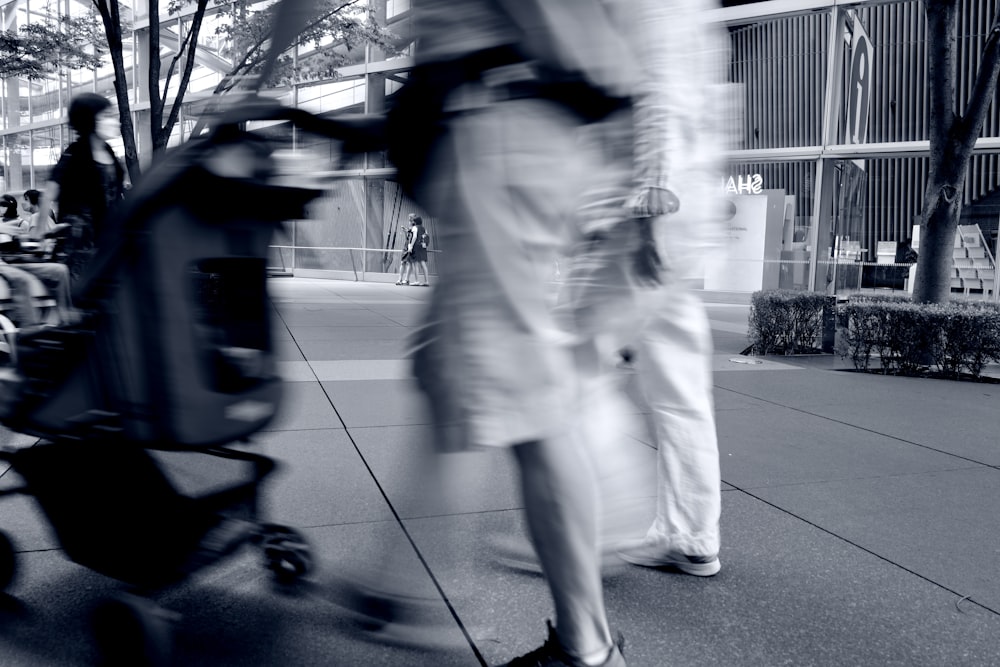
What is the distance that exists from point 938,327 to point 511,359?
6749 mm

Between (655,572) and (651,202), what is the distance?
1.31m

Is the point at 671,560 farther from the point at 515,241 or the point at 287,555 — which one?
the point at 515,241

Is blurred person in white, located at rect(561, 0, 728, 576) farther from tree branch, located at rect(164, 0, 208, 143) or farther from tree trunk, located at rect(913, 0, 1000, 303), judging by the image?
tree branch, located at rect(164, 0, 208, 143)

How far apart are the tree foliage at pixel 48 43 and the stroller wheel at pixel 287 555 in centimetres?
1262

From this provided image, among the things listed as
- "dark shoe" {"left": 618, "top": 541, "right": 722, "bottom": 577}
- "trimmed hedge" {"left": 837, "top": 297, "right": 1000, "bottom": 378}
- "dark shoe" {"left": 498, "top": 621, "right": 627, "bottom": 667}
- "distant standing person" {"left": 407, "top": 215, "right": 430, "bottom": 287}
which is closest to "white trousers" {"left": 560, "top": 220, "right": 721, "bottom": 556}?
"dark shoe" {"left": 618, "top": 541, "right": 722, "bottom": 577}

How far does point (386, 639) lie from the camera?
6.89 ft

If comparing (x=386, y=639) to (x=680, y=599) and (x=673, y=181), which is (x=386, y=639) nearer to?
(x=680, y=599)

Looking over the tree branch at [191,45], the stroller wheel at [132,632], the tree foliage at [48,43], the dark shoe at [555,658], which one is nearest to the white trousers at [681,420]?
the dark shoe at [555,658]

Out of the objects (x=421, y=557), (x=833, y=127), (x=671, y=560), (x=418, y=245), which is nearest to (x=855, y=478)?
(x=671, y=560)

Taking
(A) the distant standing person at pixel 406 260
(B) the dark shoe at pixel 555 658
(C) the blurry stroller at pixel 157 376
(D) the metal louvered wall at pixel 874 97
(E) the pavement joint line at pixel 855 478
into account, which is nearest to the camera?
(B) the dark shoe at pixel 555 658

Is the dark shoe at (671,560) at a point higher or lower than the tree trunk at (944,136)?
lower

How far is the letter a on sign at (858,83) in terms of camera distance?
36.6 feet

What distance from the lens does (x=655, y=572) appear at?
2.69 meters

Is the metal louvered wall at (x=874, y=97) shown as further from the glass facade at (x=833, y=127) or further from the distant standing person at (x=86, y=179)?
the distant standing person at (x=86, y=179)
